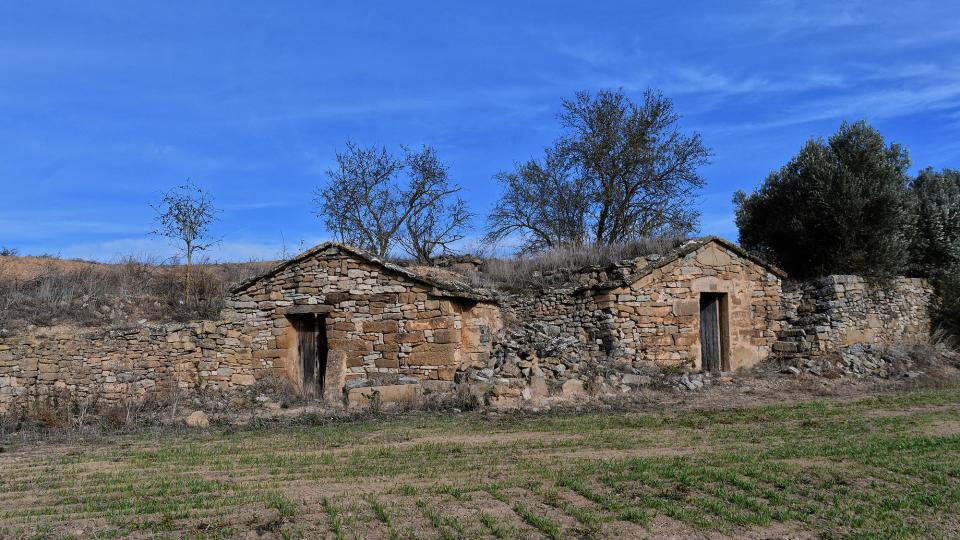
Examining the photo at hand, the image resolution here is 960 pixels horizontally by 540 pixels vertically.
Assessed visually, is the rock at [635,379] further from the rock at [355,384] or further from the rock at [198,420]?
the rock at [198,420]

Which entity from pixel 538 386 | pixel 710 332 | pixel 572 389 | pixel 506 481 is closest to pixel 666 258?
pixel 710 332

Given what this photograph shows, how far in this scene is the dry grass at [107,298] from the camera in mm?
14266

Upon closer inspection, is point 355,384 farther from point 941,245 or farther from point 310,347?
point 941,245

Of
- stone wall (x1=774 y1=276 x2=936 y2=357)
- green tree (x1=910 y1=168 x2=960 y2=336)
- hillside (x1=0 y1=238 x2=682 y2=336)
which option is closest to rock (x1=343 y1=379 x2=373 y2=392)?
hillside (x1=0 y1=238 x2=682 y2=336)

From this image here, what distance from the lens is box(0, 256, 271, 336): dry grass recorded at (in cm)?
1427

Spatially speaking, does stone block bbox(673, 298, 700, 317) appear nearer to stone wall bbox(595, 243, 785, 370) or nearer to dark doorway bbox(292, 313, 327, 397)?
stone wall bbox(595, 243, 785, 370)

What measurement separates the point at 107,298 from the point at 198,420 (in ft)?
18.4

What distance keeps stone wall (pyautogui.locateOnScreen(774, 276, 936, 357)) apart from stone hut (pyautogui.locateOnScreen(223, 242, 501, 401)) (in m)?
7.63

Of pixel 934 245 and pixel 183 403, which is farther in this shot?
pixel 934 245

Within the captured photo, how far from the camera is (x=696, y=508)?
20.9ft

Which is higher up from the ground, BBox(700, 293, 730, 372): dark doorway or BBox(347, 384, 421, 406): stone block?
BBox(700, 293, 730, 372): dark doorway

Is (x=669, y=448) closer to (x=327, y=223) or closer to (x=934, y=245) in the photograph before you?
(x=934, y=245)

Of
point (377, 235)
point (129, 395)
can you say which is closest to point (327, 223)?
point (377, 235)

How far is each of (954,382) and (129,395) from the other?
54.8 feet
